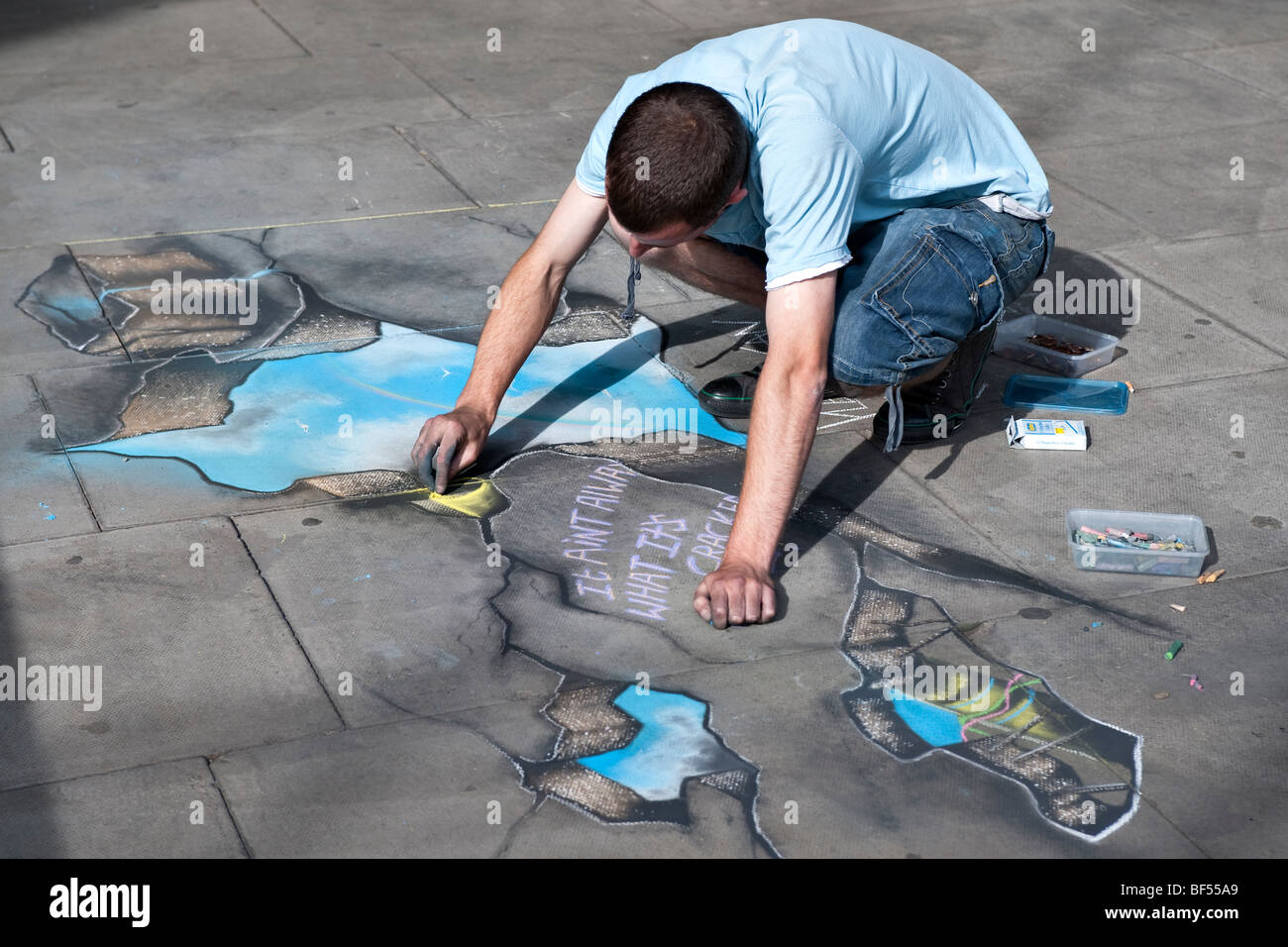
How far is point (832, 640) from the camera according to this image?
307 cm

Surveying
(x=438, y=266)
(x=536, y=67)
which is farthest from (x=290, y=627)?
(x=536, y=67)

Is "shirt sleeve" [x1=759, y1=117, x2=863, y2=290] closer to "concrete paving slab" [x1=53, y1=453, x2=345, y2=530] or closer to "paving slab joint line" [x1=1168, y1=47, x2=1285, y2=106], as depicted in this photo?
"concrete paving slab" [x1=53, y1=453, x2=345, y2=530]

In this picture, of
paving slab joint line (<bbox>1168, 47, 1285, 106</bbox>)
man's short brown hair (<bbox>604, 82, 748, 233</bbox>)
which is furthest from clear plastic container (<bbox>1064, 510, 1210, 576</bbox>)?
paving slab joint line (<bbox>1168, 47, 1285, 106</bbox>)

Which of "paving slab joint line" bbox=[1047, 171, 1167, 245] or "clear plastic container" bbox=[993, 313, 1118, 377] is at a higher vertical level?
"paving slab joint line" bbox=[1047, 171, 1167, 245]

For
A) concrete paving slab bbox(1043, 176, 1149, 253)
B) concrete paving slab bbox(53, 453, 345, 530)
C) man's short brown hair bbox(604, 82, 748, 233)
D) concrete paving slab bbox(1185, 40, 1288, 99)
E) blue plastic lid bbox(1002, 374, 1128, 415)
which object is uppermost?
man's short brown hair bbox(604, 82, 748, 233)

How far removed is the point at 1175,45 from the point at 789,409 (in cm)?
558

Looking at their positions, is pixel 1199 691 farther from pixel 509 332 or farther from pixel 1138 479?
pixel 509 332

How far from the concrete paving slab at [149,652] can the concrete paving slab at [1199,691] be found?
5.25ft

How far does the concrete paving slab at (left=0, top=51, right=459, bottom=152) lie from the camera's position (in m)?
5.98

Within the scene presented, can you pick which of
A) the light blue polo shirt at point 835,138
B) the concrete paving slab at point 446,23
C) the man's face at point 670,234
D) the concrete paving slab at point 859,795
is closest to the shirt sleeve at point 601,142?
the light blue polo shirt at point 835,138

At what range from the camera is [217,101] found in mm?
6355

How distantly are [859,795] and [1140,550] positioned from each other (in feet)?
3.74
